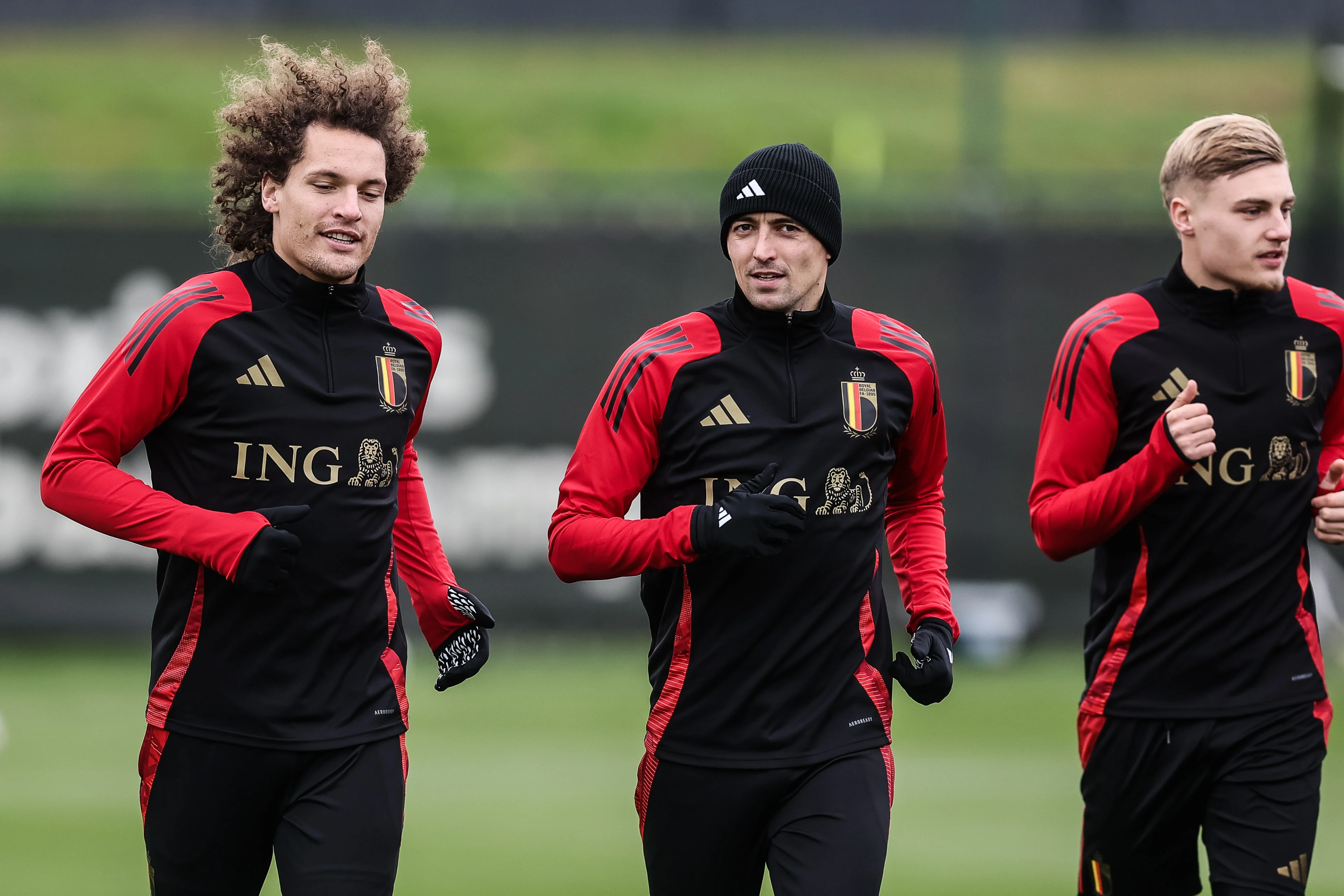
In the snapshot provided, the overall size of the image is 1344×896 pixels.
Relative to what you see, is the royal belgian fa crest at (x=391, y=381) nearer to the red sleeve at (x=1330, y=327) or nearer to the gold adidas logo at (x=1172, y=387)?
the gold adidas logo at (x=1172, y=387)

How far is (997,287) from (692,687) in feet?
26.1

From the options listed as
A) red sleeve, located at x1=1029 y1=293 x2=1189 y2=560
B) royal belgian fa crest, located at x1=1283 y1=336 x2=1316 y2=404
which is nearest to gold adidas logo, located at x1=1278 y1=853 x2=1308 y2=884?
red sleeve, located at x1=1029 y1=293 x2=1189 y2=560

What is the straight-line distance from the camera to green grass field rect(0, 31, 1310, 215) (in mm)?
19047

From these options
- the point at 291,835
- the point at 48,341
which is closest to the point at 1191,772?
the point at 291,835

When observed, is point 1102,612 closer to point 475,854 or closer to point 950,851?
point 950,851

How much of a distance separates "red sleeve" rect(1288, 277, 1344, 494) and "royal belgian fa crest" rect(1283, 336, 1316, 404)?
121 millimetres

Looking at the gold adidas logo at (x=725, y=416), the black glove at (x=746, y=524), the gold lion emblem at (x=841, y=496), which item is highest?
the gold adidas logo at (x=725, y=416)

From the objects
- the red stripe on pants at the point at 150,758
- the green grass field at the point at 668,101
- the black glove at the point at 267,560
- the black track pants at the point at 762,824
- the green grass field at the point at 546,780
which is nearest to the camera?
the black glove at the point at 267,560

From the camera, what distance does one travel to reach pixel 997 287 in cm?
1195

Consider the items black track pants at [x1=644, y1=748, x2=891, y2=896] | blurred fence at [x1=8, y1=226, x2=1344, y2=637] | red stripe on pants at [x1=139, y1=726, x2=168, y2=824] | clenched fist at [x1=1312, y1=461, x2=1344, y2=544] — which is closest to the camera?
black track pants at [x1=644, y1=748, x2=891, y2=896]

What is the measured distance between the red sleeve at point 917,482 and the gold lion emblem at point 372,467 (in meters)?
1.24

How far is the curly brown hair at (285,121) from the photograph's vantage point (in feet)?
15.0

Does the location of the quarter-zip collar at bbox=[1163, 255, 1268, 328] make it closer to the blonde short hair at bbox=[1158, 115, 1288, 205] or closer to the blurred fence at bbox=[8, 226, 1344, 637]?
the blonde short hair at bbox=[1158, 115, 1288, 205]

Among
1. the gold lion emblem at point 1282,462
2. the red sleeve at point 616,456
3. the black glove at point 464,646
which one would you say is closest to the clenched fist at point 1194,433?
the gold lion emblem at point 1282,462
